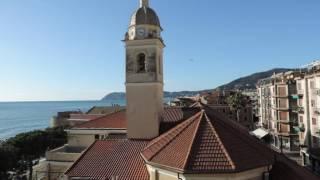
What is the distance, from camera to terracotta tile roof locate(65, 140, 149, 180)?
2320cm

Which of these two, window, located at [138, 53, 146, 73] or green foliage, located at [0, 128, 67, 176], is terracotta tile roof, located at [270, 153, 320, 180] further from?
green foliage, located at [0, 128, 67, 176]

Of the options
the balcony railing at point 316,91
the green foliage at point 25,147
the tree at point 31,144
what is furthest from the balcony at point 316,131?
the tree at point 31,144

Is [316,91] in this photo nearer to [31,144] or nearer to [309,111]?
[309,111]

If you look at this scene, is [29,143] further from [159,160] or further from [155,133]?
[159,160]

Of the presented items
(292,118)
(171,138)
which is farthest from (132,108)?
(292,118)

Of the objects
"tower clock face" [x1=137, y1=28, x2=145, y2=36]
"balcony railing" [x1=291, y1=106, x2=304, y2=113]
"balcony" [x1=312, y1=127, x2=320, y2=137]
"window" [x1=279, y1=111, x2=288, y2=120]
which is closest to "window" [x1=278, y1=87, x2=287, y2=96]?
"balcony railing" [x1=291, y1=106, x2=304, y2=113]

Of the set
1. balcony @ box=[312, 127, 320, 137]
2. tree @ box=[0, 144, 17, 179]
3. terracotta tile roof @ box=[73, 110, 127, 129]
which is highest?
terracotta tile roof @ box=[73, 110, 127, 129]

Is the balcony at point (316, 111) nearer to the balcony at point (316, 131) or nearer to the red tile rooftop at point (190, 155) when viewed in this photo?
the balcony at point (316, 131)

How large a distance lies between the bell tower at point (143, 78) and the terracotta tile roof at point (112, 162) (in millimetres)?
1492

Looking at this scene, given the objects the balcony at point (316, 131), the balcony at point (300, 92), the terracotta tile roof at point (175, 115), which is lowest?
the balcony at point (316, 131)

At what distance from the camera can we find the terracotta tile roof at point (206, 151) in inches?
717

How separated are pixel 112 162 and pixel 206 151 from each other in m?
7.95

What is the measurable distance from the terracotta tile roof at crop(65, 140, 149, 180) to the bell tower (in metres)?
1.49

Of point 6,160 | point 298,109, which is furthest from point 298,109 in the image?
point 6,160
